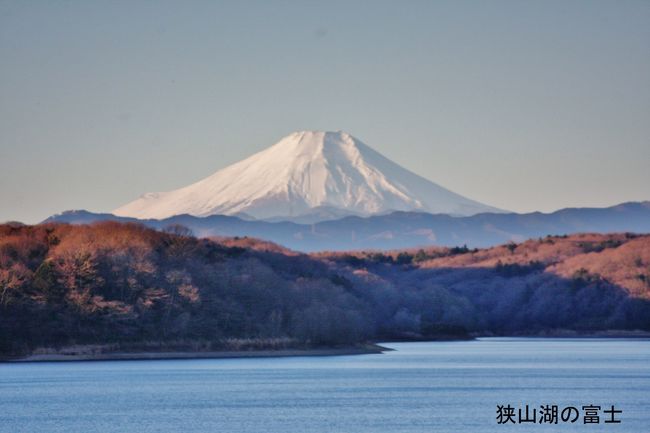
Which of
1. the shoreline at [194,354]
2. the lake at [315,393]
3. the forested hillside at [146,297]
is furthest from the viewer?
the forested hillside at [146,297]

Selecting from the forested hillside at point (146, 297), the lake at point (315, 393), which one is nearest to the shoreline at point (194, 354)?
the forested hillside at point (146, 297)

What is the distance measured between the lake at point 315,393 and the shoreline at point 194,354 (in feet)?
5.66

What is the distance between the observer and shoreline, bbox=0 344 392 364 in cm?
12238

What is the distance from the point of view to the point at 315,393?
90125mm

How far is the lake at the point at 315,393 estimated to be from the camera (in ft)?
237

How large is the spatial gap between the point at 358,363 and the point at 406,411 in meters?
46.6

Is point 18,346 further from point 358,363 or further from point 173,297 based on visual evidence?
point 358,363

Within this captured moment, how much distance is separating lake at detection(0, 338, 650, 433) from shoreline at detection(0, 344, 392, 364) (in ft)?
5.66

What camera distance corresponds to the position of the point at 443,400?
3359 inches

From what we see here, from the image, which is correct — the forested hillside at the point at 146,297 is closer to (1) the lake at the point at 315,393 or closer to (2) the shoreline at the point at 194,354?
(2) the shoreline at the point at 194,354

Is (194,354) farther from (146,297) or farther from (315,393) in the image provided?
(315,393)

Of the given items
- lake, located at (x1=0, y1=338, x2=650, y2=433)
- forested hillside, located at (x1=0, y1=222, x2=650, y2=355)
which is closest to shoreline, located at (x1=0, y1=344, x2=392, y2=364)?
forested hillside, located at (x1=0, y1=222, x2=650, y2=355)

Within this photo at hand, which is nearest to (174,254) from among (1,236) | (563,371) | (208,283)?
(208,283)

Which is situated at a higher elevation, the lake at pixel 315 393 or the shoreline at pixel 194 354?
the shoreline at pixel 194 354
